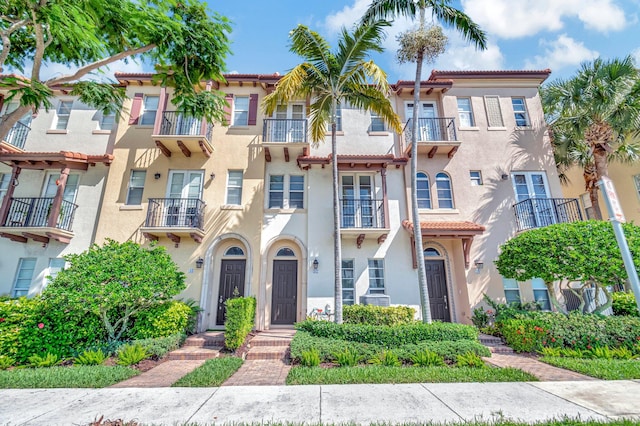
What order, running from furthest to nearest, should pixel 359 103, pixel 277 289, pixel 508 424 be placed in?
pixel 277 289 → pixel 359 103 → pixel 508 424

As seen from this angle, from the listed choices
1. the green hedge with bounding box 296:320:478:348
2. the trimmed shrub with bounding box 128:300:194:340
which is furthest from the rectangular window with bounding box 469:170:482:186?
the trimmed shrub with bounding box 128:300:194:340

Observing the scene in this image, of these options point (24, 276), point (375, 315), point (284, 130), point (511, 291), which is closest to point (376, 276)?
point (375, 315)

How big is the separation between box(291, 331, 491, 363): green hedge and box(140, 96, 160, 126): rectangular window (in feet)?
39.8

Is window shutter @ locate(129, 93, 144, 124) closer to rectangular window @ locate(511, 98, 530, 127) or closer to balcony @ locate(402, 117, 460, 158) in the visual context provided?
balcony @ locate(402, 117, 460, 158)

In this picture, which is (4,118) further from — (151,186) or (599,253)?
(599,253)

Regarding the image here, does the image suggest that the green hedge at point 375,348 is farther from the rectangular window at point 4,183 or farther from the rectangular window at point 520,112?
the rectangular window at point 4,183

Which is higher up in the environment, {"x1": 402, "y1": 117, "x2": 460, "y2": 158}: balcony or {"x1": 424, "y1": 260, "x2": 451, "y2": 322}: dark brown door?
{"x1": 402, "y1": 117, "x2": 460, "y2": 158}: balcony

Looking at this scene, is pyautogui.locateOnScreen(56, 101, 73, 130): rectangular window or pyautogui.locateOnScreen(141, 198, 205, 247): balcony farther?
pyautogui.locateOnScreen(56, 101, 73, 130): rectangular window

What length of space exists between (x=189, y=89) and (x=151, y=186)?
5617 millimetres

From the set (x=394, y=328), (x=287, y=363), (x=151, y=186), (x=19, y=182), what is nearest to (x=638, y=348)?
(x=394, y=328)

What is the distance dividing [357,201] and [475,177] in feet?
19.0

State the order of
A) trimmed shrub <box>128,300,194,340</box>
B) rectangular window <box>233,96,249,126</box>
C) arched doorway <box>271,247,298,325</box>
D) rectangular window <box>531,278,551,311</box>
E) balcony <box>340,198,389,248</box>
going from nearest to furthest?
1. trimmed shrub <box>128,300,194,340</box>
2. rectangular window <box>531,278,551,311</box>
3. balcony <box>340,198,389,248</box>
4. arched doorway <box>271,247,298,325</box>
5. rectangular window <box>233,96,249,126</box>

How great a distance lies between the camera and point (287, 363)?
303 inches

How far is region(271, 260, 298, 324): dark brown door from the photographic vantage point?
39.3 ft
